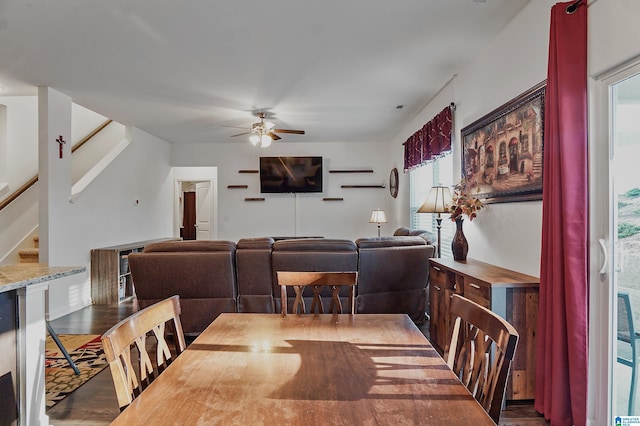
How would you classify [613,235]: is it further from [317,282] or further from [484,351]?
[317,282]

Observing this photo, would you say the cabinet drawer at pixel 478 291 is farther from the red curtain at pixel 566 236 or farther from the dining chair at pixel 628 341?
the dining chair at pixel 628 341

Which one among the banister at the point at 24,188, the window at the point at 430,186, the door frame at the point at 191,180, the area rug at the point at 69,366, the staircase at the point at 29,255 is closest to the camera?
the area rug at the point at 69,366

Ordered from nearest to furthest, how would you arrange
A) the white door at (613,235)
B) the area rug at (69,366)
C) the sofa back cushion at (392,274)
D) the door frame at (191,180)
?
the white door at (613,235) → the area rug at (69,366) → the sofa back cushion at (392,274) → the door frame at (191,180)

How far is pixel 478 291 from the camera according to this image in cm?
250

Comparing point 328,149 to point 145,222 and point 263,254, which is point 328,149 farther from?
point 263,254

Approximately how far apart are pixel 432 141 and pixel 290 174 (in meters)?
3.74

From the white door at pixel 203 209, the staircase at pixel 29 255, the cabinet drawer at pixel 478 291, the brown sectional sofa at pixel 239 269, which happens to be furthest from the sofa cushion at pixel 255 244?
the white door at pixel 203 209

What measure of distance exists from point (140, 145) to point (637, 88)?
6.93 m

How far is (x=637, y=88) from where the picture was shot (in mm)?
1891

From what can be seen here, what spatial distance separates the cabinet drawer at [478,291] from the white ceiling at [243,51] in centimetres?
201

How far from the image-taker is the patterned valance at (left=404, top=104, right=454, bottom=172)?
4.16 m

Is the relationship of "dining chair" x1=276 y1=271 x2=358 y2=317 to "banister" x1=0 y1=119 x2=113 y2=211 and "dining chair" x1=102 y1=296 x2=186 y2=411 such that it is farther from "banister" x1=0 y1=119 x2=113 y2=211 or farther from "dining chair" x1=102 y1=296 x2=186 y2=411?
"banister" x1=0 y1=119 x2=113 y2=211

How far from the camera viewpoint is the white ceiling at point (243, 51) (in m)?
2.77

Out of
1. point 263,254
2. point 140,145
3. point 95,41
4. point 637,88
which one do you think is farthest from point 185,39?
point 140,145
